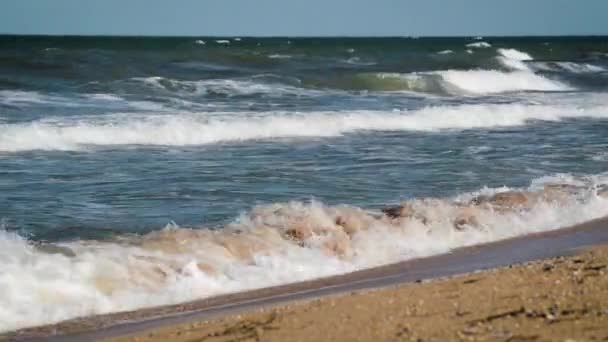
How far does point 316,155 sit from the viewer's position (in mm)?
15508

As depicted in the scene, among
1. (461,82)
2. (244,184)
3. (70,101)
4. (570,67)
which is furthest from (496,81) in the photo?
(244,184)

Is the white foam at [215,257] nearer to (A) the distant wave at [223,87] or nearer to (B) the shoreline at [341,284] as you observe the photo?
(B) the shoreline at [341,284]

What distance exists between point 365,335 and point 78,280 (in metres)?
2.88

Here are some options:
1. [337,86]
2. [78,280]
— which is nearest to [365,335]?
[78,280]

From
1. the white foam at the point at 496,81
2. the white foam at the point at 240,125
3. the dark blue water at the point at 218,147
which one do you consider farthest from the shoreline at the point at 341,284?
the white foam at the point at 496,81

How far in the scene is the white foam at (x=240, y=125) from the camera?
16.5 m

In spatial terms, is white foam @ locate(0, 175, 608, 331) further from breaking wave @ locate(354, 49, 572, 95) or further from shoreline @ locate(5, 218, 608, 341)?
breaking wave @ locate(354, 49, 572, 95)

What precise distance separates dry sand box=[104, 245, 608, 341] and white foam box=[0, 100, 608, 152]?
413 inches

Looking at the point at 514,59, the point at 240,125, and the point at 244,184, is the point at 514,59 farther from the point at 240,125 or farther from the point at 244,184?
the point at 244,184

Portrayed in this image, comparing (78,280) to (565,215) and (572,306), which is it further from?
(565,215)

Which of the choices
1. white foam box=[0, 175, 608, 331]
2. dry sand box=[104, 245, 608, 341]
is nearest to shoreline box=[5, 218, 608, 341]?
white foam box=[0, 175, 608, 331]

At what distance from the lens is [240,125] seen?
19.2 metres

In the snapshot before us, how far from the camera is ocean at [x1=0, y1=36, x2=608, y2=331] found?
25.5 ft

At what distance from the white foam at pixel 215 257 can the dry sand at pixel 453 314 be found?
1.21 meters
